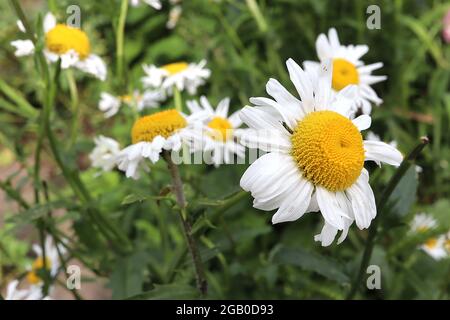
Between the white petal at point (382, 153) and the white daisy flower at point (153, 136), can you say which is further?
the white daisy flower at point (153, 136)

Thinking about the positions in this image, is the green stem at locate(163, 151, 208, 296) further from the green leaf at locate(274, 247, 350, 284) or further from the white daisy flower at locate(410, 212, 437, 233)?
the white daisy flower at locate(410, 212, 437, 233)

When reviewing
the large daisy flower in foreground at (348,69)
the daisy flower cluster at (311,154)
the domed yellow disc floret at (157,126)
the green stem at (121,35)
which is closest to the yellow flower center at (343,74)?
the large daisy flower in foreground at (348,69)

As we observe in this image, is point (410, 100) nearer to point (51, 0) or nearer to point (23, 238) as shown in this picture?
point (51, 0)

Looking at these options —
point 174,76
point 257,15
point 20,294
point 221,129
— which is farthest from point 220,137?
Answer: point 257,15

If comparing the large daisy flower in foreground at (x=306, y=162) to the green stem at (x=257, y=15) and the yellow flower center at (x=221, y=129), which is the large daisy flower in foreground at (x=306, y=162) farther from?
the green stem at (x=257, y=15)

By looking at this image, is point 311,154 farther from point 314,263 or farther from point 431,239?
point 431,239

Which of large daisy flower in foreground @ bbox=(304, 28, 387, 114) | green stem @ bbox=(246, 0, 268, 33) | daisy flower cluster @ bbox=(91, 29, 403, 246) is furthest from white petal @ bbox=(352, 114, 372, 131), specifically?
green stem @ bbox=(246, 0, 268, 33)

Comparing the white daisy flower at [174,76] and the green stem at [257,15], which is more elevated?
the green stem at [257,15]
